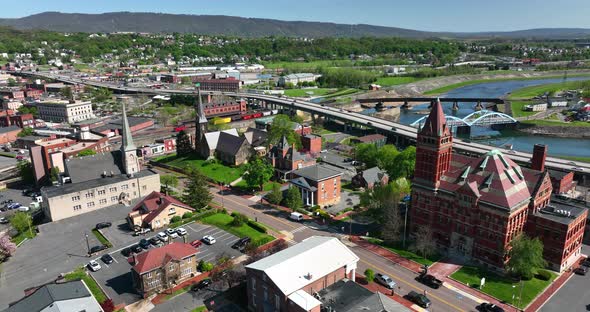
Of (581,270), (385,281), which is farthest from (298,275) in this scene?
(581,270)

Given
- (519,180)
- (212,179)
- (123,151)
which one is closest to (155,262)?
(123,151)

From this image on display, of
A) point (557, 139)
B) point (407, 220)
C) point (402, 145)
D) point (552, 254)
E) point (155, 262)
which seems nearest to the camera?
point (155, 262)

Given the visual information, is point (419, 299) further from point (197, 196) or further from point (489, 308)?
point (197, 196)

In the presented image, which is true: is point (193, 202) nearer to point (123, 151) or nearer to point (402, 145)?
point (123, 151)

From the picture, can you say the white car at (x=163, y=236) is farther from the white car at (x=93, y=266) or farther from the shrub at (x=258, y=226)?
the shrub at (x=258, y=226)

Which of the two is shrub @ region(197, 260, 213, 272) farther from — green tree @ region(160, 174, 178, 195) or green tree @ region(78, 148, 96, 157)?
green tree @ region(78, 148, 96, 157)

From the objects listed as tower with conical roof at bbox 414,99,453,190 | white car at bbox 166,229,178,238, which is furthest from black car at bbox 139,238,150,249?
tower with conical roof at bbox 414,99,453,190
